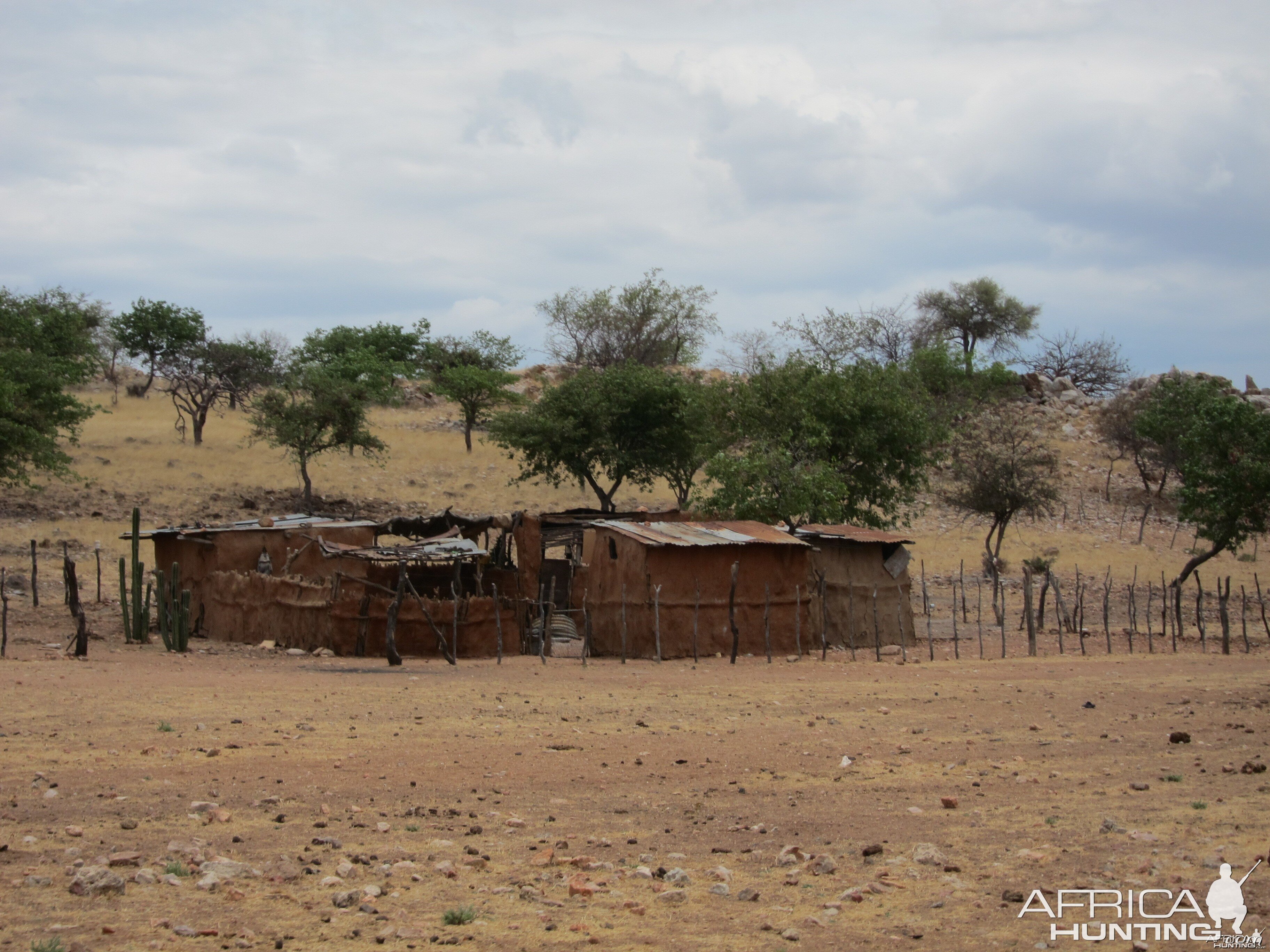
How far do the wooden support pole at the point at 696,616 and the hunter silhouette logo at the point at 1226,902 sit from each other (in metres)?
12.3

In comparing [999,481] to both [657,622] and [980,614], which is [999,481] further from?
[657,622]

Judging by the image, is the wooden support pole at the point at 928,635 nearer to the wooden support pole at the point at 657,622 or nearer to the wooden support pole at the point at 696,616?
the wooden support pole at the point at 657,622

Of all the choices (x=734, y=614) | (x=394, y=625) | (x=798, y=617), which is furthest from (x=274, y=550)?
(x=798, y=617)

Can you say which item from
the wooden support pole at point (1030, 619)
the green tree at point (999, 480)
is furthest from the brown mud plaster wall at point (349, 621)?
the green tree at point (999, 480)

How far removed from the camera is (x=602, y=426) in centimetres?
3494

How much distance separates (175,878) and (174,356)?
44721mm

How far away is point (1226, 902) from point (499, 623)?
13.7 meters

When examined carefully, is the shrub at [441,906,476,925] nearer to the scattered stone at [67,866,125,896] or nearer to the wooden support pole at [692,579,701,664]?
the scattered stone at [67,866,125,896]

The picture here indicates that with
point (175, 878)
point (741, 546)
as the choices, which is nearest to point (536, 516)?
point (741, 546)

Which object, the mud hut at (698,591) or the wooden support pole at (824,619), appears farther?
the mud hut at (698,591)

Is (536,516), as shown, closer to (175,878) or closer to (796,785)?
(796,785)

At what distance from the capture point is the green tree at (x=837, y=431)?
2670 centimetres

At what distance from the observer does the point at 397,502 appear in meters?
38.1

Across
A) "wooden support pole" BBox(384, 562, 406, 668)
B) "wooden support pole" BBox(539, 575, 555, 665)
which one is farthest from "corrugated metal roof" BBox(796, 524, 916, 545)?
"wooden support pole" BBox(384, 562, 406, 668)
